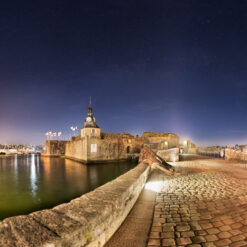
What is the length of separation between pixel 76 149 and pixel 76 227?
109 feet

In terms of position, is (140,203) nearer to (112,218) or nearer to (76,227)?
(112,218)

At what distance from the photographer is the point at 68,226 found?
65.0 inches

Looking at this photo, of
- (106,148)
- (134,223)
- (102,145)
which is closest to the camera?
(134,223)

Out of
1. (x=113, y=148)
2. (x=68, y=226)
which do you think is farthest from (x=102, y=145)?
(x=68, y=226)

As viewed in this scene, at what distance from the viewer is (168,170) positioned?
27.2 feet

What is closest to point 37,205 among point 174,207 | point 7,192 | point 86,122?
point 7,192

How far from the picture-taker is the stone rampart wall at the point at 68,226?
1409mm

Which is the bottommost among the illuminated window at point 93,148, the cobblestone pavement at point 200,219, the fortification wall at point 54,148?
the fortification wall at point 54,148

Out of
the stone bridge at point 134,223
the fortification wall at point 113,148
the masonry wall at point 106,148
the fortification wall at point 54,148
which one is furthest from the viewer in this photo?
the fortification wall at point 54,148

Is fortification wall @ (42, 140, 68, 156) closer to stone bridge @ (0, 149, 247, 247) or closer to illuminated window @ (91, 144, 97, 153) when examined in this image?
illuminated window @ (91, 144, 97, 153)

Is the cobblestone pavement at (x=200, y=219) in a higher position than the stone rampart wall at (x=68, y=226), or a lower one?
lower

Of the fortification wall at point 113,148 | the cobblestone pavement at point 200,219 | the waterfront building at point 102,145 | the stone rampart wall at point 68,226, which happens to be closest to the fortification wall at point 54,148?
the waterfront building at point 102,145

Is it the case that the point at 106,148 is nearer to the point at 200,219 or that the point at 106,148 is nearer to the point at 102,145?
the point at 102,145

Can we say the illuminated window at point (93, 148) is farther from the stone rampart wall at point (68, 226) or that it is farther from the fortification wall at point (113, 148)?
the stone rampart wall at point (68, 226)
